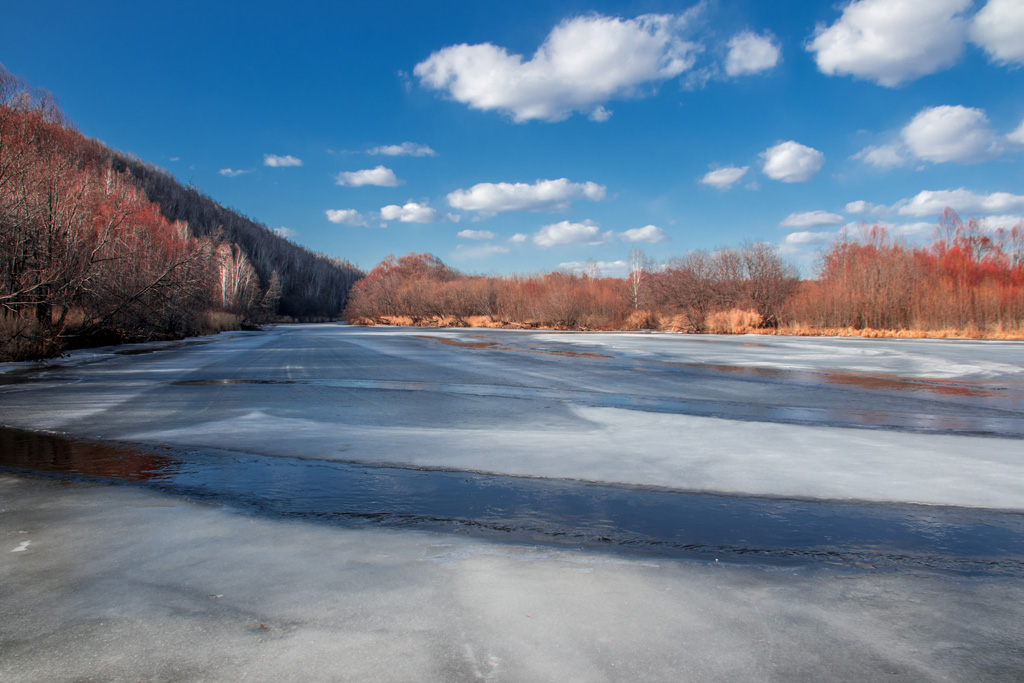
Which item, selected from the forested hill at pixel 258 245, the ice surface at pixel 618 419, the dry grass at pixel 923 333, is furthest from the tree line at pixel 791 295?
the forested hill at pixel 258 245

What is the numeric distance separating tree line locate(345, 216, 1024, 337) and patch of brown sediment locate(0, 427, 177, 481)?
81.2ft

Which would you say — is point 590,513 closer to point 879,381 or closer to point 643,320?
point 879,381

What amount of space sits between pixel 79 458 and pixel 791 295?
28525 millimetres

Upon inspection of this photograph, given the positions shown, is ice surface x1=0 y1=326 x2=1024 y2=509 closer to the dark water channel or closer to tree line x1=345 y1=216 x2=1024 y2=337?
the dark water channel

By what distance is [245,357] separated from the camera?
14.5m

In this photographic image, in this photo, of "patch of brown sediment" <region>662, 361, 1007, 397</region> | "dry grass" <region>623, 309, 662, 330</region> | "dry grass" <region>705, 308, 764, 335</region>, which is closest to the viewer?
"patch of brown sediment" <region>662, 361, 1007, 397</region>

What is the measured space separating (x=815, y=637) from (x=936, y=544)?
1.32m

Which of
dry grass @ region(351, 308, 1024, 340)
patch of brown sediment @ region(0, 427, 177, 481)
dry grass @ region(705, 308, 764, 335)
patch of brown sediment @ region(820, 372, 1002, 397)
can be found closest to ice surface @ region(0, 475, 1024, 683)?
patch of brown sediment @ region(0, 427, 177, 481)

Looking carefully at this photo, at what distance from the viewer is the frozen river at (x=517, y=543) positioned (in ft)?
5.64

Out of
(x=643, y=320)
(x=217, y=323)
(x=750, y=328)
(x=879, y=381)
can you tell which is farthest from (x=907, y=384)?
(x=217, y=323)

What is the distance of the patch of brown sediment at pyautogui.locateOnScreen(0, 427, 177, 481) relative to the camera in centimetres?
389

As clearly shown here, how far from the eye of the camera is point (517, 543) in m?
2.62

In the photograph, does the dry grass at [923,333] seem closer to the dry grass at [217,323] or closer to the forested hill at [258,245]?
the dry grass at [217,323]

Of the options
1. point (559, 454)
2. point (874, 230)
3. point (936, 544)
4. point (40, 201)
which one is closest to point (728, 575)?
point (936, 544)
